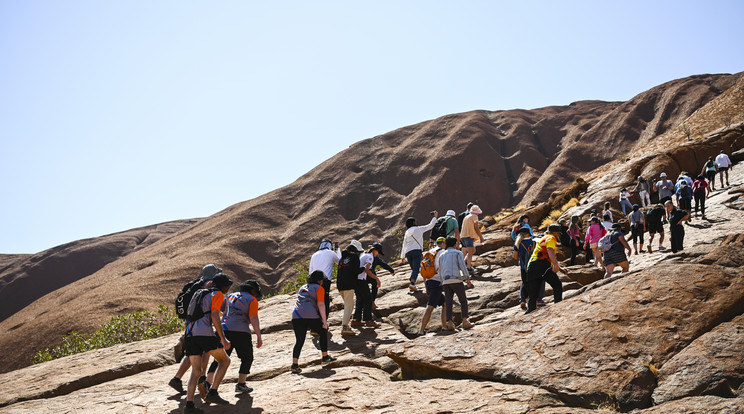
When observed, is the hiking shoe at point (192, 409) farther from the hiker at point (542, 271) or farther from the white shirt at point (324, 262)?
the hiker at point (542, 271)

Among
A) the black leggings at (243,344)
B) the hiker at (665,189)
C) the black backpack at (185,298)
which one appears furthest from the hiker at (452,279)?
the hiker at (665,189)

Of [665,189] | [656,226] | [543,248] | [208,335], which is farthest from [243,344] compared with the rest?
[665,189]

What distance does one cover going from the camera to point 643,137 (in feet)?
215

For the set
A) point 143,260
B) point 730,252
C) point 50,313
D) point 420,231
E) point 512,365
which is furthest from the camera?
point 143,260

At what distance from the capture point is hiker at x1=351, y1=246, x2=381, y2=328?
11164 millimetres

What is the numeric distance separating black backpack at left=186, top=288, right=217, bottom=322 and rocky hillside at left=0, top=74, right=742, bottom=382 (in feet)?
138

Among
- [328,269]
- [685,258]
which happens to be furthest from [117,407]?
[685,258]

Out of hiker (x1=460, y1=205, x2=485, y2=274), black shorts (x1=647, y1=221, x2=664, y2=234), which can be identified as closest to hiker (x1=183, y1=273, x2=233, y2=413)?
hiker (x1=460, y1=205, x2=485, y2=274)

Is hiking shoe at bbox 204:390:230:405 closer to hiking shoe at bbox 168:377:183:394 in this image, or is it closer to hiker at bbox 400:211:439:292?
hiking shoe at bbox 168:377:183:394

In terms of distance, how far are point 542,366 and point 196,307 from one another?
193 inches

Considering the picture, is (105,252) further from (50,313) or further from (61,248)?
(50,313)

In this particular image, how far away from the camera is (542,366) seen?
6691mm

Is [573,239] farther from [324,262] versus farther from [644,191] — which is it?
[644,191]

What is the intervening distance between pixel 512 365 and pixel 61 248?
4065 inches
